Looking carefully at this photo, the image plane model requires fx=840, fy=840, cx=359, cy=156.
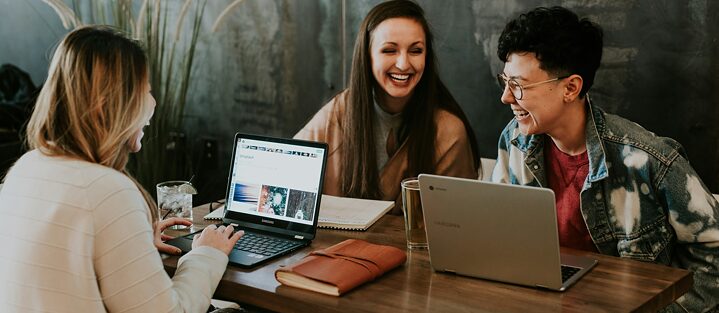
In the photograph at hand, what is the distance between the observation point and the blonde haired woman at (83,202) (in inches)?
60.7

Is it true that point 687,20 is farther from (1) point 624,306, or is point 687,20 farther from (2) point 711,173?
(1) point 624,306

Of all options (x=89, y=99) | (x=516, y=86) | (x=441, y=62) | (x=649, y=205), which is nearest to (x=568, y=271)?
(x=649, y=205)

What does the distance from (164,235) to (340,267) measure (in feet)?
1.91

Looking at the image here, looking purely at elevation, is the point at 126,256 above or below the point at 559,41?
below

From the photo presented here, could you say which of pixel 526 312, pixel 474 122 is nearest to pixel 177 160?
pixel 474 122

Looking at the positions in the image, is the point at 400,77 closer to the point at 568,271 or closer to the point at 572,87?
the point at 572,87

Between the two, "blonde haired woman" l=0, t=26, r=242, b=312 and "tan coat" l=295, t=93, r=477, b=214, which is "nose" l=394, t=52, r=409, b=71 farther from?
"blonde haired woman" l=0, t=26, r=242, b=312

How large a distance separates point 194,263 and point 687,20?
1.82 metres

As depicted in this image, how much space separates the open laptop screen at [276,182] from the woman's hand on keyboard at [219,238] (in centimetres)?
16

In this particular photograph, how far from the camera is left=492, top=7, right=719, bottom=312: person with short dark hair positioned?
2020mm

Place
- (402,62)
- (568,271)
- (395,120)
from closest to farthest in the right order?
(568,271) < (402,62) < (395,120)

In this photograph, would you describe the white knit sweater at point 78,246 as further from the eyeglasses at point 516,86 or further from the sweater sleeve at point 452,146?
the sweater sleeve at point 452,146

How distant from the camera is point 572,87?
7.18ft

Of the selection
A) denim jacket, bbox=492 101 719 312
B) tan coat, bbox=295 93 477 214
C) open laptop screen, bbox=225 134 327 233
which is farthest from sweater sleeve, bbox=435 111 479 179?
open laptop screen, bbox=225 134 327 233
